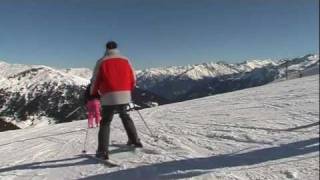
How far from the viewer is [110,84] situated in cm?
824

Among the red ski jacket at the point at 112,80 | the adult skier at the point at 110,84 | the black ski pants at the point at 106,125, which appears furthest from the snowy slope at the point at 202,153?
the red ski jacket at the point at 112,80

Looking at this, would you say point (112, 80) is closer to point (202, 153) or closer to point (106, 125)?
point (106, 125)

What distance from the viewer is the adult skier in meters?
8.24

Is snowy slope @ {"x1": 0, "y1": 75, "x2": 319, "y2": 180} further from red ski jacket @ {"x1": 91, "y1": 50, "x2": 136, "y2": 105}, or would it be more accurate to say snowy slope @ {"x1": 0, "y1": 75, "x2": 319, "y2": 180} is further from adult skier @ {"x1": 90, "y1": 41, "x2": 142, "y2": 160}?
red ski jacket @ {"x1": 91, "y1": 50, "x2": 136, "y2": 105}

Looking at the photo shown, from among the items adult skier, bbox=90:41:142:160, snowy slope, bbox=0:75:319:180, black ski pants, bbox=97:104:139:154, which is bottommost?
snowy slope, bbox=0:75:319:180

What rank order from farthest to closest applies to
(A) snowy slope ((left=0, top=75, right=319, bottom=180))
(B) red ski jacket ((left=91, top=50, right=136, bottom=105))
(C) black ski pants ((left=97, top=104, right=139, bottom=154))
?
(C) black ski pants ((left=97, top=104, right=139, bottom=154)) → (B) red ski jacket ((left=91, top=50, right=136, bottom=105)) → (A) snowy slope ((left=0, top=75, right=319, bottom=180))

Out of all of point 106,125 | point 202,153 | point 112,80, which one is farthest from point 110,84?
point 202,153

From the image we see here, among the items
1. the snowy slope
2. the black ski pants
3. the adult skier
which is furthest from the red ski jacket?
the snowy slope

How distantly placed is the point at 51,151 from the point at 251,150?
4803mm

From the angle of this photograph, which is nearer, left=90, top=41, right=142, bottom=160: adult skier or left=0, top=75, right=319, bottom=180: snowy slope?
left=0, top=75, right=319, bottom=180: snowy slope

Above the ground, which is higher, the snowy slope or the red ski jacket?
the red ski jacket

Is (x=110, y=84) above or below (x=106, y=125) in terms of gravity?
above

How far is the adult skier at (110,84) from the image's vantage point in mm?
8242

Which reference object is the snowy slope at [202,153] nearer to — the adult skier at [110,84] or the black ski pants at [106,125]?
the black ski pants at [106,125]
